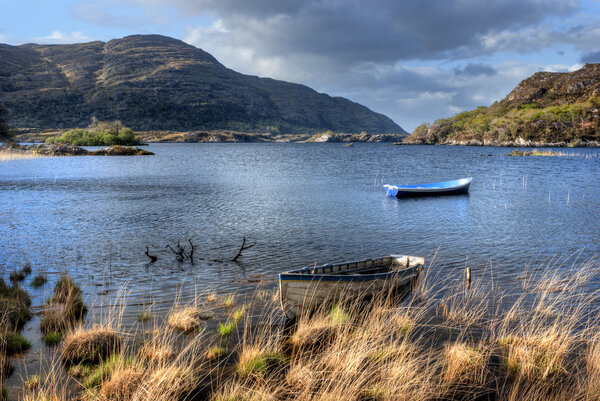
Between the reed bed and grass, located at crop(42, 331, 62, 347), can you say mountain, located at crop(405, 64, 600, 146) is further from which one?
grass, located at crop(42, 331, 62, 347)

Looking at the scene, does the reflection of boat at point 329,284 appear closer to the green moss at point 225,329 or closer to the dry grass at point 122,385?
the green moss at point 225,329

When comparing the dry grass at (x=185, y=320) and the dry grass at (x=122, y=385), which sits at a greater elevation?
the dry grass at (x=122, y=385)

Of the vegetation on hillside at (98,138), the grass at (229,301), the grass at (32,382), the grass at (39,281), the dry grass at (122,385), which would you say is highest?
the vegetation on hillside at (98,138)

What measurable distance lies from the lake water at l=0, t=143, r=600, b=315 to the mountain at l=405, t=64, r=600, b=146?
360 ft

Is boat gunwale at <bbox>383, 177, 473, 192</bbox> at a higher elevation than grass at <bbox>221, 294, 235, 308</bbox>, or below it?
higher

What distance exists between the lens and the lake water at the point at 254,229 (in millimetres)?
17594

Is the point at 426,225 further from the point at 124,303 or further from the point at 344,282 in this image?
the point at 124,303

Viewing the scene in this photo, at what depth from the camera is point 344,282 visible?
40.9 feet

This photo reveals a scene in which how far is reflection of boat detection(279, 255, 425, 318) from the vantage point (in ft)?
38.5

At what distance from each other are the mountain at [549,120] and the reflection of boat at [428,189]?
391 feet

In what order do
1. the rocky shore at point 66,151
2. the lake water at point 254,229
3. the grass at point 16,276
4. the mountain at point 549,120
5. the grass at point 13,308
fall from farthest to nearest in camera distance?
the mountain at point 549,120 < the rocky shore at point 66,151 < the lake water at point 254,229 < the grass at point 16,276 < the grass at point 13,308

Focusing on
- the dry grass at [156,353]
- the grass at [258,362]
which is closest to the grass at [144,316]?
the dry grass at [156,353]

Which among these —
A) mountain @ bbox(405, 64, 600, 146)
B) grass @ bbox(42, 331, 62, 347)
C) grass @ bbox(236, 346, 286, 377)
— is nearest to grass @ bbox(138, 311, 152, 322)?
grass @ bbox(42, 331, 62, 347)

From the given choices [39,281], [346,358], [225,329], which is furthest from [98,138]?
[346,358]
